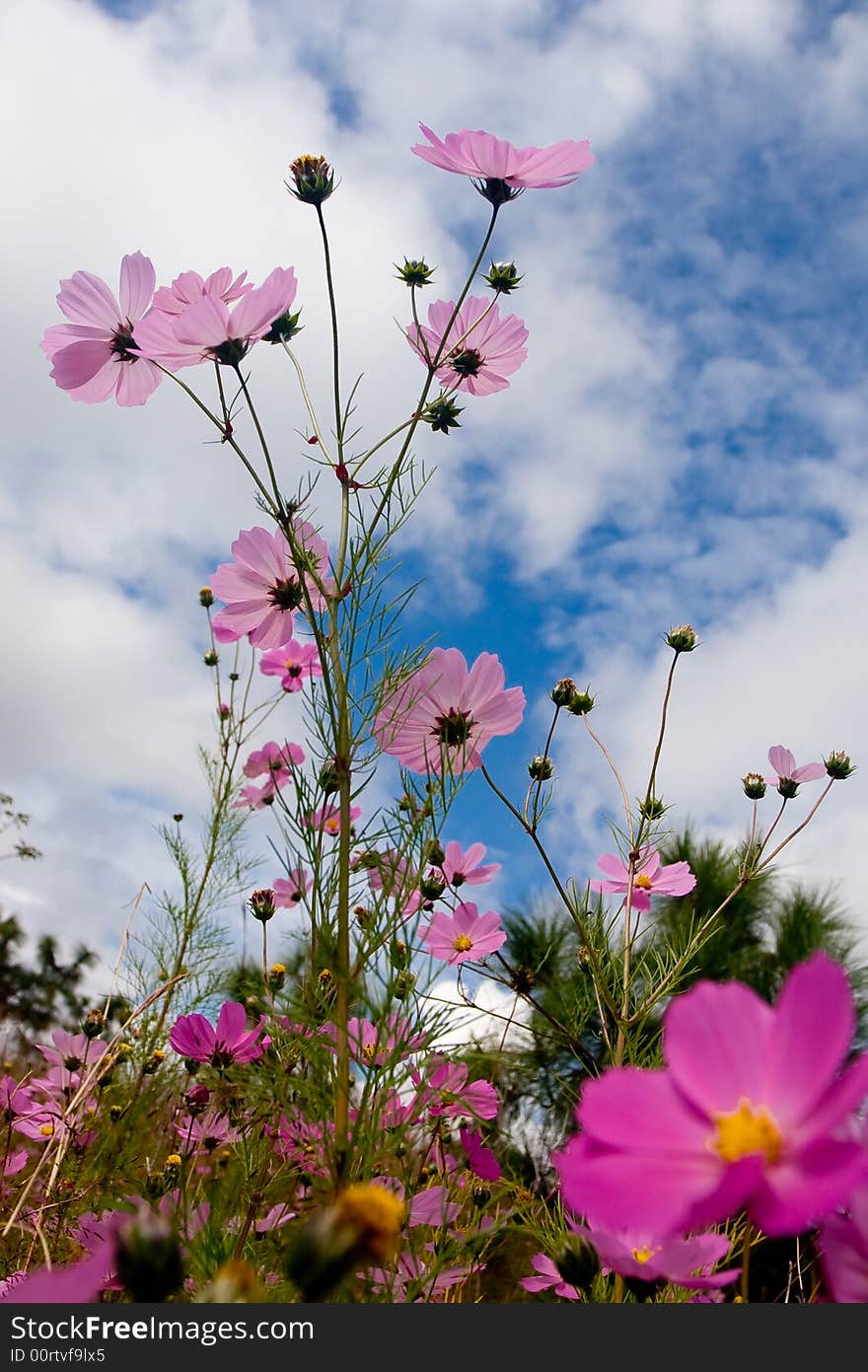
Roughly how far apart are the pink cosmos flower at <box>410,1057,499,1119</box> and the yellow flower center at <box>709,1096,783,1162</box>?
1.15ft

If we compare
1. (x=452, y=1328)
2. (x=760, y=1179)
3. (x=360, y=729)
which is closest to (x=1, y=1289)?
(x=360, y=729)

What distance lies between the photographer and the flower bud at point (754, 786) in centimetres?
129

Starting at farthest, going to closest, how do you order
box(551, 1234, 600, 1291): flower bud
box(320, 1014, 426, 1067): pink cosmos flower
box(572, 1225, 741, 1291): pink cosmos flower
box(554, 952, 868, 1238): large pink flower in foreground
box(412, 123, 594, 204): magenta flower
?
1. box(412, 123, 594, 204): magenta flower
2. box(320, 1014, 426, 1067): pink cosmos flower
3. box(551, 1234, 600, 1291): flower bud
4. box(572, 1225, 741, 1291): pink cosmos flower
5. box(554, 952, 868, 1238): large pink flower in foreground

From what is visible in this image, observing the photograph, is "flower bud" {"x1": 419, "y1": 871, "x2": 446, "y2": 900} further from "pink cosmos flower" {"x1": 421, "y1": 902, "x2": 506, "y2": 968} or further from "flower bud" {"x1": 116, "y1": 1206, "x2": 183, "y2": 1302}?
"flower bud" {"x1": 116, "y1": 1206, "x2": 183, "y2": 1302}

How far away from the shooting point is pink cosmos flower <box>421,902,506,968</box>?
99 centimetres

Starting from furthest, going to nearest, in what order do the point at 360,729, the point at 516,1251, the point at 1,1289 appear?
1. the point at 516,1251
2. the point at 1,1289
3. the point at 360,729

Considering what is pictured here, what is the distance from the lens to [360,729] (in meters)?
0.66

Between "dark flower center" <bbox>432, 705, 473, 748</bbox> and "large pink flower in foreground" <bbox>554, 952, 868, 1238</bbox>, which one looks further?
"dark flower center" <bbox>432, 705, 473, 748</bbox>

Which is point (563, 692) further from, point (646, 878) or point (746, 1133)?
point (746, 1133)

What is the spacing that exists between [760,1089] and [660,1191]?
0.04 metres

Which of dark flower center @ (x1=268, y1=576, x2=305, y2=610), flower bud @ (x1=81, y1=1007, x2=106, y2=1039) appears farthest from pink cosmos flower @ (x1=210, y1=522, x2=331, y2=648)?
flower bud @ (x1=81, y1=1007, x2=106, y2=1039)

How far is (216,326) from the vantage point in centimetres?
65

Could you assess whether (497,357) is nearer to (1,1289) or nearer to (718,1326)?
(718,1326)

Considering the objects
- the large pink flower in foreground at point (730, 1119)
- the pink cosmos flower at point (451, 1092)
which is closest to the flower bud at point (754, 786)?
the pink cosmos flower at point (451, 1092)
